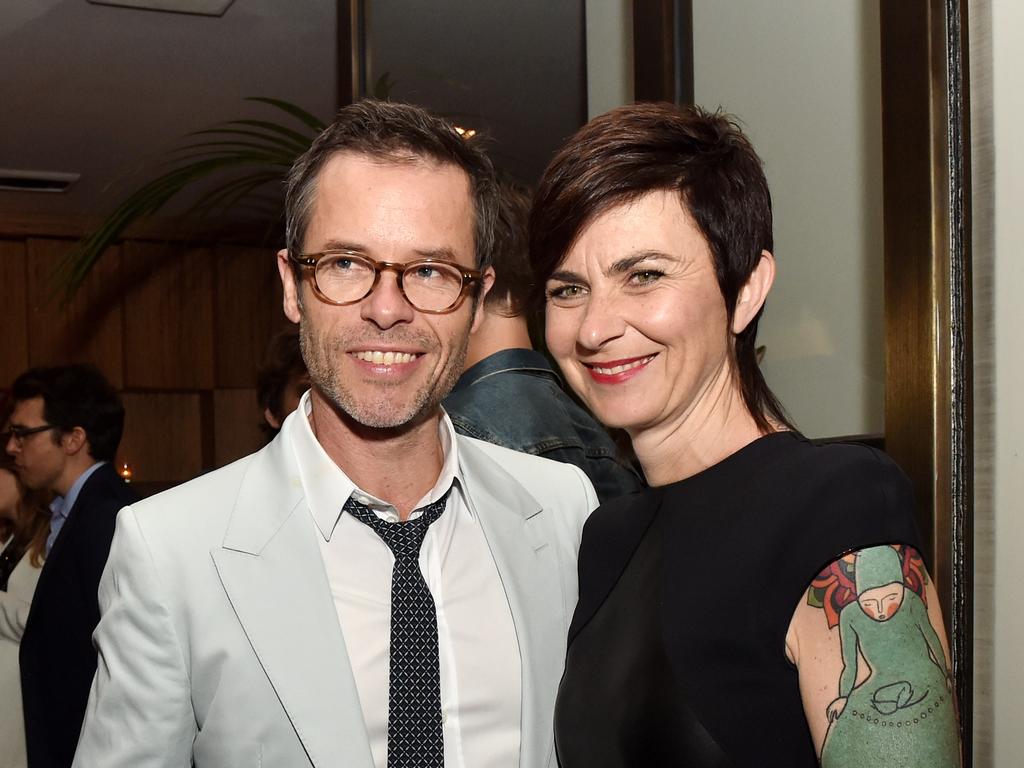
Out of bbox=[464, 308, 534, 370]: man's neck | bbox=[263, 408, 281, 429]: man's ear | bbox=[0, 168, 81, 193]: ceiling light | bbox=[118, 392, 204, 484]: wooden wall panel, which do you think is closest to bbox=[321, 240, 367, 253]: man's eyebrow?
bbox=[464, 308, 534, 370]: man's neck

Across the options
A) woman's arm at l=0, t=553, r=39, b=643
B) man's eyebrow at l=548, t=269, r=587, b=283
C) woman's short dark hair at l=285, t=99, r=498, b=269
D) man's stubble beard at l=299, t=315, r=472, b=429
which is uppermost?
woman's short dark hair at l=285, t=99, r=498, b=269

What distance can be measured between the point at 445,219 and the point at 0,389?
19.7ft

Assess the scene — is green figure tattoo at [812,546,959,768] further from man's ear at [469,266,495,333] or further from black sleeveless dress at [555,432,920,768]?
man's ear at [469,266,495,333]

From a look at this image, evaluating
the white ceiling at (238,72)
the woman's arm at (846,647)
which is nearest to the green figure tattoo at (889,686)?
the woman's arm at (846,647)

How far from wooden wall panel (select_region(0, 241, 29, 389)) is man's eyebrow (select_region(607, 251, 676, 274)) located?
6.19 meters

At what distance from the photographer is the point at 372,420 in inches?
57.2

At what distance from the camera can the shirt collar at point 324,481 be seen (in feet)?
4.68

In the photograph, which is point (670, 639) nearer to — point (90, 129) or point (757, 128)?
point (757, 128)

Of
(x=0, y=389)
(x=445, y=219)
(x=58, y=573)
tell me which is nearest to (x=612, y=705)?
(x=445, y=219)

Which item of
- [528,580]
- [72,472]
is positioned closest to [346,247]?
[528,580]

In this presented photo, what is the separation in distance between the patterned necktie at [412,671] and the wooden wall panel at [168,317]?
5.96 metres

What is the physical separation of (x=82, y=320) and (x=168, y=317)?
52cm

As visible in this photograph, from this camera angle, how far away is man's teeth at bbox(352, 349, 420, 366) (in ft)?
4.73

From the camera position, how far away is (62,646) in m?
2.62
